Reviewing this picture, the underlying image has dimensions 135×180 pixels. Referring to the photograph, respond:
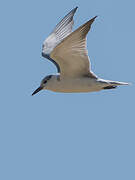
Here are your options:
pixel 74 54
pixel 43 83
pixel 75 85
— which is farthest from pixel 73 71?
pixel 43 83

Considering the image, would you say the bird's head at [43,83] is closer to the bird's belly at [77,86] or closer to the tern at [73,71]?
the tern at [73,71]

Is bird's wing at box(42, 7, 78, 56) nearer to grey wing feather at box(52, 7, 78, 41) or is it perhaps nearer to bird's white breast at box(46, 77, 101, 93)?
grey wing feather at box(52, 7, 78, 41)

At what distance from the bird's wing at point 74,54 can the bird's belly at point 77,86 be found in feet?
0.52

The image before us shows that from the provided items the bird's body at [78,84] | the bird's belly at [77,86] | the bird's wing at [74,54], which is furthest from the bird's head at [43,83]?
the bird's wing at [74,54]

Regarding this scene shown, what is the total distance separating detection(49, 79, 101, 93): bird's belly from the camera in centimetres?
1162

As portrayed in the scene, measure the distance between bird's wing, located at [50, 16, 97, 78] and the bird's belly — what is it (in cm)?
16

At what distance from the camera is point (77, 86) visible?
11719mm

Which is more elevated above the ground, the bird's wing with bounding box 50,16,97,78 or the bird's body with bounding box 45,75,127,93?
the bird's wing with bounding box 50,16,97,78

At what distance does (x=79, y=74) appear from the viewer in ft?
38.8

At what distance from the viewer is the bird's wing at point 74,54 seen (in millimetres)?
10745

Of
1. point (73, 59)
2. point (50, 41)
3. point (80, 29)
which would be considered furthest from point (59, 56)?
point (50, 41)

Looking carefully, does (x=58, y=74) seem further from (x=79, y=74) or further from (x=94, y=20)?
(x=94, y=20)

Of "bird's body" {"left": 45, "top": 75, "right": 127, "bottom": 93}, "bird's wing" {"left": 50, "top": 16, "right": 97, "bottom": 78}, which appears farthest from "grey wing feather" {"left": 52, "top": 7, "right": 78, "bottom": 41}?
"bird's wing" {"left": 50, "top": 16, "right": 97, "bottom": 78}

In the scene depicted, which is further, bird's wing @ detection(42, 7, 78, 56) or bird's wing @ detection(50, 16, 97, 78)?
bird's wing @ detection(42, 7, 78, 56)
